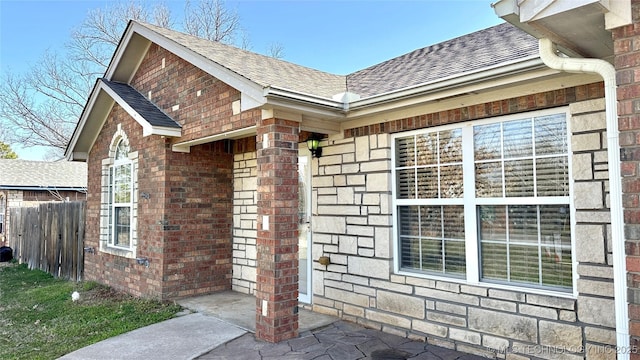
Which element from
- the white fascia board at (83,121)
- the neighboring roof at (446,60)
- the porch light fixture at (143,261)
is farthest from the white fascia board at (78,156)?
the neighboring roof at (446,60)

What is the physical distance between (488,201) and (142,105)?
19.3 feet

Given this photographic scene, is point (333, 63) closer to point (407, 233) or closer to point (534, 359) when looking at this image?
point (407, 233)

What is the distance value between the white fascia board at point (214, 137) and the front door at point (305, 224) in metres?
0.91

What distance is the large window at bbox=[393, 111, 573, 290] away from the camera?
3.93 metres

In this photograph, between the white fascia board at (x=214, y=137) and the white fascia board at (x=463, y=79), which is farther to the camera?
the white fascia board at (x=214, y=137)

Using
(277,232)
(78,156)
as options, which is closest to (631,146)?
(277,232)

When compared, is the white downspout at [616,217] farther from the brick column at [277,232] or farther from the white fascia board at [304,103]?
the brick column at [277,232]

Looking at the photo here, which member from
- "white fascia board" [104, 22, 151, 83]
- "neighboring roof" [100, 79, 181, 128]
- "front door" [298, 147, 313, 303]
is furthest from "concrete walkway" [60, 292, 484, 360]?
"white fascia board" [104, 22, 151, 83]

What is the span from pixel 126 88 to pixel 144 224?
288 cm

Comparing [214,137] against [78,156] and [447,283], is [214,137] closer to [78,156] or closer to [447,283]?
[447,283]

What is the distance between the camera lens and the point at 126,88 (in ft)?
27.2

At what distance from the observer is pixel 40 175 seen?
1775 cm

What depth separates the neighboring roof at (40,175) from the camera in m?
16.6

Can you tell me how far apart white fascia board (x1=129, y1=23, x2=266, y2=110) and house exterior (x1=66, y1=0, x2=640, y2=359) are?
35mm
